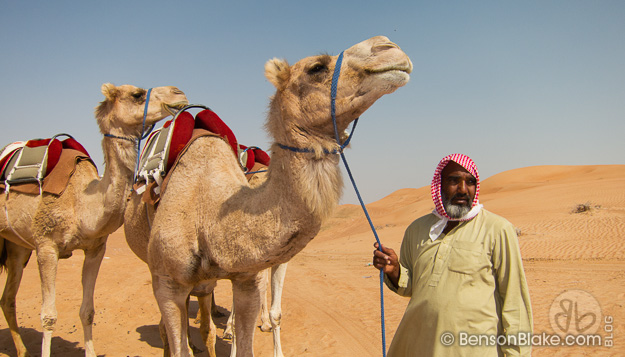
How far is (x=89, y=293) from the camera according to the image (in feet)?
16.6

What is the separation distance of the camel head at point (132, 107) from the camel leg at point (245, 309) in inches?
88.3

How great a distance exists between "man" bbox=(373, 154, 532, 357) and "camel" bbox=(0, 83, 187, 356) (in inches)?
124

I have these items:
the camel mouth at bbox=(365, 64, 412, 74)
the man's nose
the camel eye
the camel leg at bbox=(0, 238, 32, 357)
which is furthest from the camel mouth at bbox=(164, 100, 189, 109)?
the camel leg at bbox=(0, 238, 32, 357)

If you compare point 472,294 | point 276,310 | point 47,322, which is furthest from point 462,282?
point 47,322

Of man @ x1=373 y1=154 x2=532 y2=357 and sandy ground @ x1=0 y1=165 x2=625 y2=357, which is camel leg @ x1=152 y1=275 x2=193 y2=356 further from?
sandy ground @ x1=0 y1=165 x2=625 y2=357

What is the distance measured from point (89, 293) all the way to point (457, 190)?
15.1 feet

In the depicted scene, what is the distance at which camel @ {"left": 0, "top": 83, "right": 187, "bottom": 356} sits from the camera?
4492 mm

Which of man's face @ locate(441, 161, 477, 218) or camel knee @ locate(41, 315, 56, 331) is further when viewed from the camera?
camel knee @ locate(41, 315, 56, 331)

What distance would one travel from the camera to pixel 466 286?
7.68ft

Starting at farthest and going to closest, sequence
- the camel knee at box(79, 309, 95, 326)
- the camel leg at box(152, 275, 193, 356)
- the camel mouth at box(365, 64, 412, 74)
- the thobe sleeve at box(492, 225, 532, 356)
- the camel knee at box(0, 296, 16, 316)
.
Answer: the camel knee at box(0, 296, 16, 316), the camel knee at box(79, 309, 95, 326), the camel leg at box(152, 275, 193, 356), the thobe sleeve at box(492, 225, 532, 356), the camel mouth at box(365, 64, 412, 74)

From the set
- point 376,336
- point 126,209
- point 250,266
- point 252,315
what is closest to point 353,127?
point 250,266

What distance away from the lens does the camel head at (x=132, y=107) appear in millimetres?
4527

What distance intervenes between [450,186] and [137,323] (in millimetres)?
6299

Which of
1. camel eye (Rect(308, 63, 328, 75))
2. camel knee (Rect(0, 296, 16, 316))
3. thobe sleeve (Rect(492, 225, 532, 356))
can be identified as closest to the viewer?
thobe sleeve (Rect(492, 225, 532, 356))
